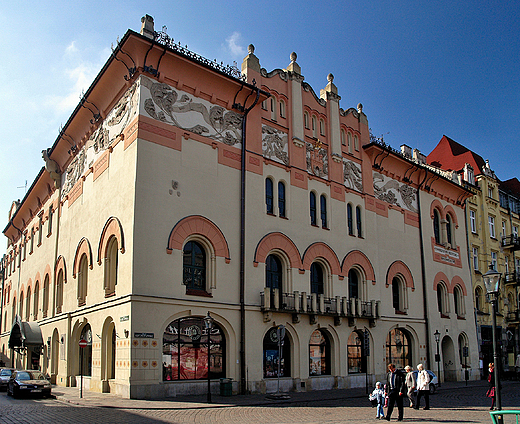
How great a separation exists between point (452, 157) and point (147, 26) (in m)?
35.1

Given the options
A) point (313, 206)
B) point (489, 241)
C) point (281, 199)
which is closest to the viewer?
point (281, 199)

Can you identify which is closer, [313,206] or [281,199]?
[281,199]

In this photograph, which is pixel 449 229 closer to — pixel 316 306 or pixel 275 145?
pixel 316 306

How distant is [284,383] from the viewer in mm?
25141

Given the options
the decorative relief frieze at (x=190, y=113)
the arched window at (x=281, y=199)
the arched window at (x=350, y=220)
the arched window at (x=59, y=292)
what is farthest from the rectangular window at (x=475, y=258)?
the arched window at (x=59, y=292)

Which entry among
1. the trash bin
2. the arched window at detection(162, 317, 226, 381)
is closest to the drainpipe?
the arched window at detection(162, 317, 226, 381)

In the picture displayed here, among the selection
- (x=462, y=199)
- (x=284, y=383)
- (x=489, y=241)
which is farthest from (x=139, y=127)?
(x=489, y=241)

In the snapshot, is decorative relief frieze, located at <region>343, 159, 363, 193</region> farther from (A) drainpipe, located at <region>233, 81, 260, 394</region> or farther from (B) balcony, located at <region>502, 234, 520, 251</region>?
(B) balcony, located at <region>502, 234, 520, 251</region>

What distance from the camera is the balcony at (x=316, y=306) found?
24.9 metres

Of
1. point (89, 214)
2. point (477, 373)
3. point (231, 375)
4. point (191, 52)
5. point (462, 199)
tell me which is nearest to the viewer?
point (231, 375)

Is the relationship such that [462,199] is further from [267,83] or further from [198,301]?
[198,301]

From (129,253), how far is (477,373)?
29666 mm

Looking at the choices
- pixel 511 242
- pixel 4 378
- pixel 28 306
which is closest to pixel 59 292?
pixel 4 378

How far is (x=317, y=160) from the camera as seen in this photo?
30109 mm
